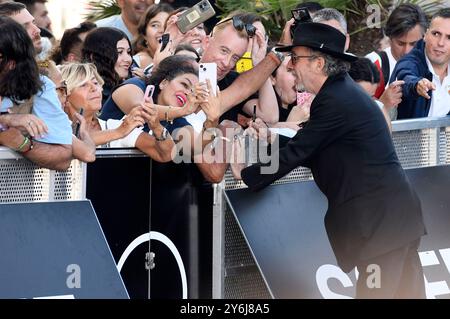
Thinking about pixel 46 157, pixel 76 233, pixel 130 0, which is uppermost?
pixel 130 0

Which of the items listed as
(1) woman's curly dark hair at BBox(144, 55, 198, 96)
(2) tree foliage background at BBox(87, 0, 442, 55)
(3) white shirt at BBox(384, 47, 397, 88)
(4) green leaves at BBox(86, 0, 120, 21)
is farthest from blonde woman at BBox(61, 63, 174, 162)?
(4) green leaves at BBox(86, 0, 120, 21)

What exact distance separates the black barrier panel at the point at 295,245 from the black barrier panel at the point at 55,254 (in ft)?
3.31

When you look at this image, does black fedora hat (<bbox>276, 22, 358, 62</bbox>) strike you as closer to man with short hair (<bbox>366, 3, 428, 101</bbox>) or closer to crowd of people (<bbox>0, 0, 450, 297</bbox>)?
crowd of people (<bbox>0, 0, 450, 297</bbox>)

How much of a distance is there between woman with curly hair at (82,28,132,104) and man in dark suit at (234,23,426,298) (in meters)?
1.73

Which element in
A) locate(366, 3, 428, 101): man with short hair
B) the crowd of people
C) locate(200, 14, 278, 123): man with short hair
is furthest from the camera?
locate(366, 3, 428, 101): man with short hair

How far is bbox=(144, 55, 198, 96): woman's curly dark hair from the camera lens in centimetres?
701

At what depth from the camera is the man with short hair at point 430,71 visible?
8.51m

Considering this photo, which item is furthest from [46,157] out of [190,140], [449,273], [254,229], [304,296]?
[449,273]

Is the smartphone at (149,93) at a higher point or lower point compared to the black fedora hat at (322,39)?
lower

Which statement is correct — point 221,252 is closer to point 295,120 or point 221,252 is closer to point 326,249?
point 326,249

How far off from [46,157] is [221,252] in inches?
55.5

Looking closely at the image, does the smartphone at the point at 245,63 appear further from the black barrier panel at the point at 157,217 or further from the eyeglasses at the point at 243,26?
the black barrier panel at the point at 157,217

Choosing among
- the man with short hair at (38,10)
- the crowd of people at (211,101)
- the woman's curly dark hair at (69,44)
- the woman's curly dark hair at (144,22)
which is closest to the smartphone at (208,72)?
the crowd of people at (211,101)

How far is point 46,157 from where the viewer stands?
5.91m
